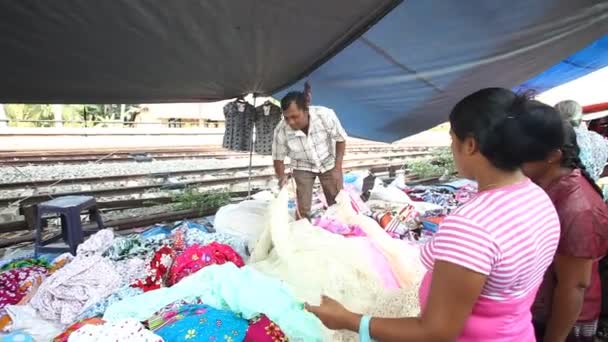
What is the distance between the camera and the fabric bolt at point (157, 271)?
7.86ft

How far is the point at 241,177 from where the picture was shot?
25.5ft

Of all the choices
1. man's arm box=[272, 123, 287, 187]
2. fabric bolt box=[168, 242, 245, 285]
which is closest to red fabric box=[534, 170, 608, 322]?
fabric bolt box=[168, 242, 245, 285]

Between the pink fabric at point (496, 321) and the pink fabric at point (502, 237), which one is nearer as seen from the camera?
the pink fabric at point (502, 237)

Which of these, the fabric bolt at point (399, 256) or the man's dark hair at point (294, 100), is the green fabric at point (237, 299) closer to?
the fabric bolt at point (399, 256)

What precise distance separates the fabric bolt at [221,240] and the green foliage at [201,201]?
1999mm

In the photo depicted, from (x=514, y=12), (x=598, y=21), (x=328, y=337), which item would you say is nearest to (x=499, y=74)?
(x=598, y=21)

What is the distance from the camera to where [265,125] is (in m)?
4.53

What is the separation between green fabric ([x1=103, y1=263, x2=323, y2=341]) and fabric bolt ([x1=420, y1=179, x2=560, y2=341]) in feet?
2.55

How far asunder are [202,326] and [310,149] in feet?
8.51

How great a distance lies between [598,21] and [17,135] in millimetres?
15527

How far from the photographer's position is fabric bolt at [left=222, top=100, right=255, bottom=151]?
441 centimetres

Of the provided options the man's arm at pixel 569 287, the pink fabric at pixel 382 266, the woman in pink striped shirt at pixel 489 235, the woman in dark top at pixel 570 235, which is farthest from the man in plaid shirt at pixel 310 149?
the woman in pink striped shirt at pixel 489 235

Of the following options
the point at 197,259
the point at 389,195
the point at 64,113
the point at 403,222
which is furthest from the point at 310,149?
the point at 64,113

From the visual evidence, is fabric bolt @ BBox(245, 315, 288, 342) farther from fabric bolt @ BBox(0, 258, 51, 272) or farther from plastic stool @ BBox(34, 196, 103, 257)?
→ plastic stool @ BBox(34, 196, 103, 257)
